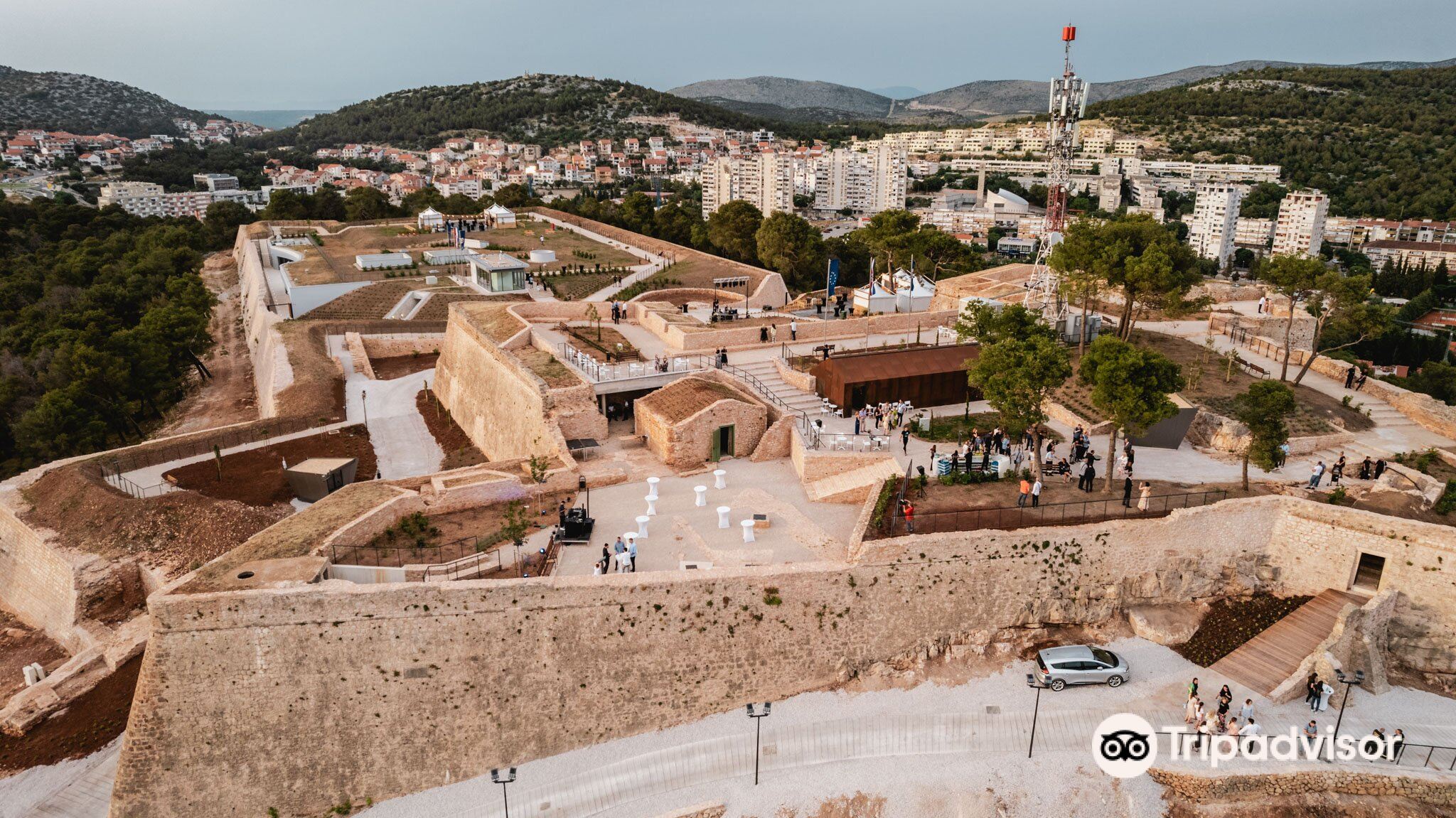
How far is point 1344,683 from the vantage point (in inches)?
632

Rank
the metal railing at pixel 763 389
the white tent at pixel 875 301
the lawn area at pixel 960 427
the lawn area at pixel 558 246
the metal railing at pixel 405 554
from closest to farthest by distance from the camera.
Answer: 1. the metal railing at pixel 405 554
2. the lawn area at pixel 960 427
3. the metal railing at pixel 763 389
4. the white tent at pixel 875 301
5. the lawn area at pixel 558 246

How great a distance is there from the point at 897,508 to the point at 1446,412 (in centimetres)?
1779

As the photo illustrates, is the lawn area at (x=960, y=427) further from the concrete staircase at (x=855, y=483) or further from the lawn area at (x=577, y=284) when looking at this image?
the lawn area at (x=577, y=284)

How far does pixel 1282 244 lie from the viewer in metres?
121

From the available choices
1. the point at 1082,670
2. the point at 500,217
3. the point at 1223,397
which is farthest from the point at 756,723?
the point at 500,217

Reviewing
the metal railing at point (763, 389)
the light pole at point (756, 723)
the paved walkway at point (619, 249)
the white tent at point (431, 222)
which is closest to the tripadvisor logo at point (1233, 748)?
the light pole at point (756, 723)

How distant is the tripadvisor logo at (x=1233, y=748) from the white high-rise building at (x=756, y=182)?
137 meters

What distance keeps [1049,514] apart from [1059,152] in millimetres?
15133

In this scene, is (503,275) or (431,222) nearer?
(503,275)

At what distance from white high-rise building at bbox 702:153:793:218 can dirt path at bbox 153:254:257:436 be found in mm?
99445

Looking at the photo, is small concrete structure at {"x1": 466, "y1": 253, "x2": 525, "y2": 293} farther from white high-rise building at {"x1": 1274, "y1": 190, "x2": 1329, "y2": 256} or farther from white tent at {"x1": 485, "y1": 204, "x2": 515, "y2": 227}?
white high-rise building at {"x1": 1274, "y1": 190, "x2": 1329, "y2": 256}

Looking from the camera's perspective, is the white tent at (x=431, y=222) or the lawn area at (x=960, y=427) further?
the white tent at (x=431, y=222)

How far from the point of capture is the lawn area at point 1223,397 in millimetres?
23203

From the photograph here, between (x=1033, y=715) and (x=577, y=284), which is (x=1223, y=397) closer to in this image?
(x=1033, y=715)
